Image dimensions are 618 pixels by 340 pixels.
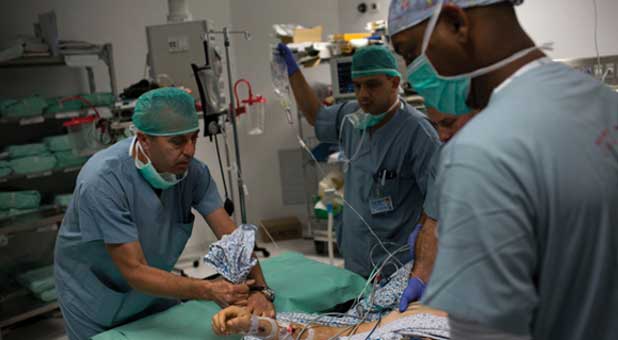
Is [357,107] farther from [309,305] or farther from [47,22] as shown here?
[47,22]

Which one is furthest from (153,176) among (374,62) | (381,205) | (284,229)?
(284,229)

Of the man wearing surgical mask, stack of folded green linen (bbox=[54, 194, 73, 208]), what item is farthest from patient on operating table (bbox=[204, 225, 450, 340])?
stack of folded green linen (bbox=[54, 194, 73, 208])

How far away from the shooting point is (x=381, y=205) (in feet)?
7.05

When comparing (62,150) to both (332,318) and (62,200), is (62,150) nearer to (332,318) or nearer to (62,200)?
(62,200)

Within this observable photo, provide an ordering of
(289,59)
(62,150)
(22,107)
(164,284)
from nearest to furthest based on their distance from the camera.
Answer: (164,284)
(289,59)
(22,107)
(62,150)

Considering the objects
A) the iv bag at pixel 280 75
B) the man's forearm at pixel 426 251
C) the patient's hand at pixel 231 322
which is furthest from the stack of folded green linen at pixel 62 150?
the man's forearm at pixel 426 251

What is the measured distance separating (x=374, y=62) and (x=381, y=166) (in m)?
0.44

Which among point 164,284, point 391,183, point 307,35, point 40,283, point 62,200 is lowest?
point 40,283

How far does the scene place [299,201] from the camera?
5.25m

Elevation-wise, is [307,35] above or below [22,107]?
above

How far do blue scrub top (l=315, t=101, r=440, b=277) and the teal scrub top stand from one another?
1297mm

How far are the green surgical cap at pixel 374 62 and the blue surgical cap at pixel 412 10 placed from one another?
118 centimetres

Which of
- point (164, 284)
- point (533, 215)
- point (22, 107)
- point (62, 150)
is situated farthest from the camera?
point (62, 150)

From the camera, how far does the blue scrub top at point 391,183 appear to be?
7.02 ft
